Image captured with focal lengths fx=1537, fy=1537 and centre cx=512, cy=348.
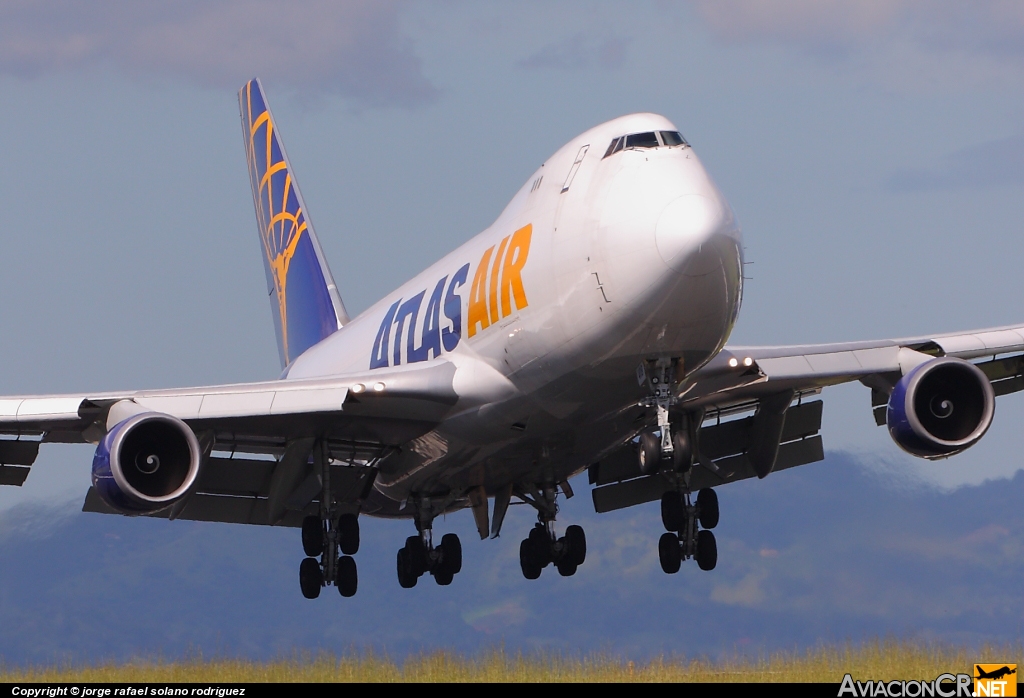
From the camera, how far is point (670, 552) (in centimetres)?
2594

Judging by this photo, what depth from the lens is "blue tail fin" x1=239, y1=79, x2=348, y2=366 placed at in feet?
114

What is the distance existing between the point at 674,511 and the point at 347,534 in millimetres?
5625

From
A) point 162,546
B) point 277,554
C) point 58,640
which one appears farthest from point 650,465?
point 162,546

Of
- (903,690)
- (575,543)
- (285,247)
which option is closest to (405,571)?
(575,543)

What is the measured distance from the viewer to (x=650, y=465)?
19594mm

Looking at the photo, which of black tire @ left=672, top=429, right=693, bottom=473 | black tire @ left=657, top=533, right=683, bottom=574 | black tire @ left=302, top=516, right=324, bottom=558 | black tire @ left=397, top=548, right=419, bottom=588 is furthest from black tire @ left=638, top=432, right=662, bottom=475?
black tire @ left=397, top=548, right=419, bottom=588

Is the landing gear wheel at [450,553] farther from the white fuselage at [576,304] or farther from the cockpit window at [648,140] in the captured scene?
the cockpit window at [648,140]

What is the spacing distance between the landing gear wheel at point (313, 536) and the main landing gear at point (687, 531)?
5769mm

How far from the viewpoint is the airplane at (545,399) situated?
1930 cm

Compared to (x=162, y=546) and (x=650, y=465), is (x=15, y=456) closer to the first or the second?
(x=650, y=465)

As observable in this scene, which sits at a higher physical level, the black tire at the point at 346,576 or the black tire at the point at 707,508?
the black tire at the point at 707,508

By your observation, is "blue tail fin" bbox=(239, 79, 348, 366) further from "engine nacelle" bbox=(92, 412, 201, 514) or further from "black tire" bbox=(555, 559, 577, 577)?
"engine nacelle" bbox=(92, 412, 201, 514)

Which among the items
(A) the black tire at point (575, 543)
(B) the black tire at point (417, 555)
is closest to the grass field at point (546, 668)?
(A) the black tire at point (575, 543)

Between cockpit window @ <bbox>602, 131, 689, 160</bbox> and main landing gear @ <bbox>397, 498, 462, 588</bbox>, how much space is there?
9960 millimetres
